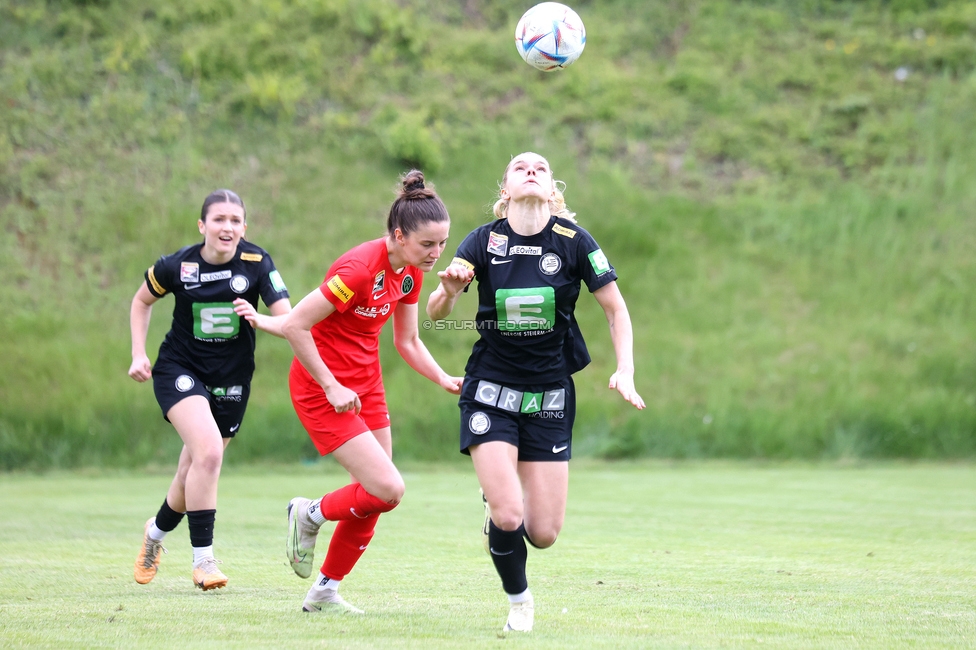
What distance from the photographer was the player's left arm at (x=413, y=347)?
5.12m

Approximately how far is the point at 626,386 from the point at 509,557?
2.89ft

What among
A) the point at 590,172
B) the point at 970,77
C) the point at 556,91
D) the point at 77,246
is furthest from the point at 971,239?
the point at 77,246

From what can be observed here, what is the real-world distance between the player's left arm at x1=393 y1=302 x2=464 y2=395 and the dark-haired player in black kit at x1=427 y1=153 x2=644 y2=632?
511 mm

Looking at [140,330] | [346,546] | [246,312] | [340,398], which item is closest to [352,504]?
[346,546]

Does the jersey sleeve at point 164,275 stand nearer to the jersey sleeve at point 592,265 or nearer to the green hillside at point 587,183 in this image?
the jersey sleeve at point 592,265

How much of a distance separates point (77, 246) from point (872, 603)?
14.6m

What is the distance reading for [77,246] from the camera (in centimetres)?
1628

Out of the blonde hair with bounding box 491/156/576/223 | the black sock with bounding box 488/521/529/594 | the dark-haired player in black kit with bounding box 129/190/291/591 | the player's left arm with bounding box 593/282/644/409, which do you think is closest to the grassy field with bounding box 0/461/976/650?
the black sock with bounding box 488/521/529/594

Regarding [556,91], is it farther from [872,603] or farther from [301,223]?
[872,603]

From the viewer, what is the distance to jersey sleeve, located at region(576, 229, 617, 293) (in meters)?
4.57

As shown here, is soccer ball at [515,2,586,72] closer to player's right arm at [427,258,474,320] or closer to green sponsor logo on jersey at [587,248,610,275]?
green sponsor logo on jersey at [587,248,610,275]

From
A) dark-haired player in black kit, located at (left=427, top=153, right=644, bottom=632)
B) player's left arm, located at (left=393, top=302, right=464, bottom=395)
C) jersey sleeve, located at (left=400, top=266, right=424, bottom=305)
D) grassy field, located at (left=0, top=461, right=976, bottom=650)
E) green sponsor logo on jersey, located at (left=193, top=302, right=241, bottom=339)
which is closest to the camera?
grassy field, located at (left=0, top=461, right=976, bottom=650)

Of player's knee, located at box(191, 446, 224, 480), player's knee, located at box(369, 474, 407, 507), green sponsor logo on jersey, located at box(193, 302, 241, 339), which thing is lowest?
player's knee, located at box(191, 446, 224, 480)

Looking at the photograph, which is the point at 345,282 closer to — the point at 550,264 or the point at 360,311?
the point at 360,311
